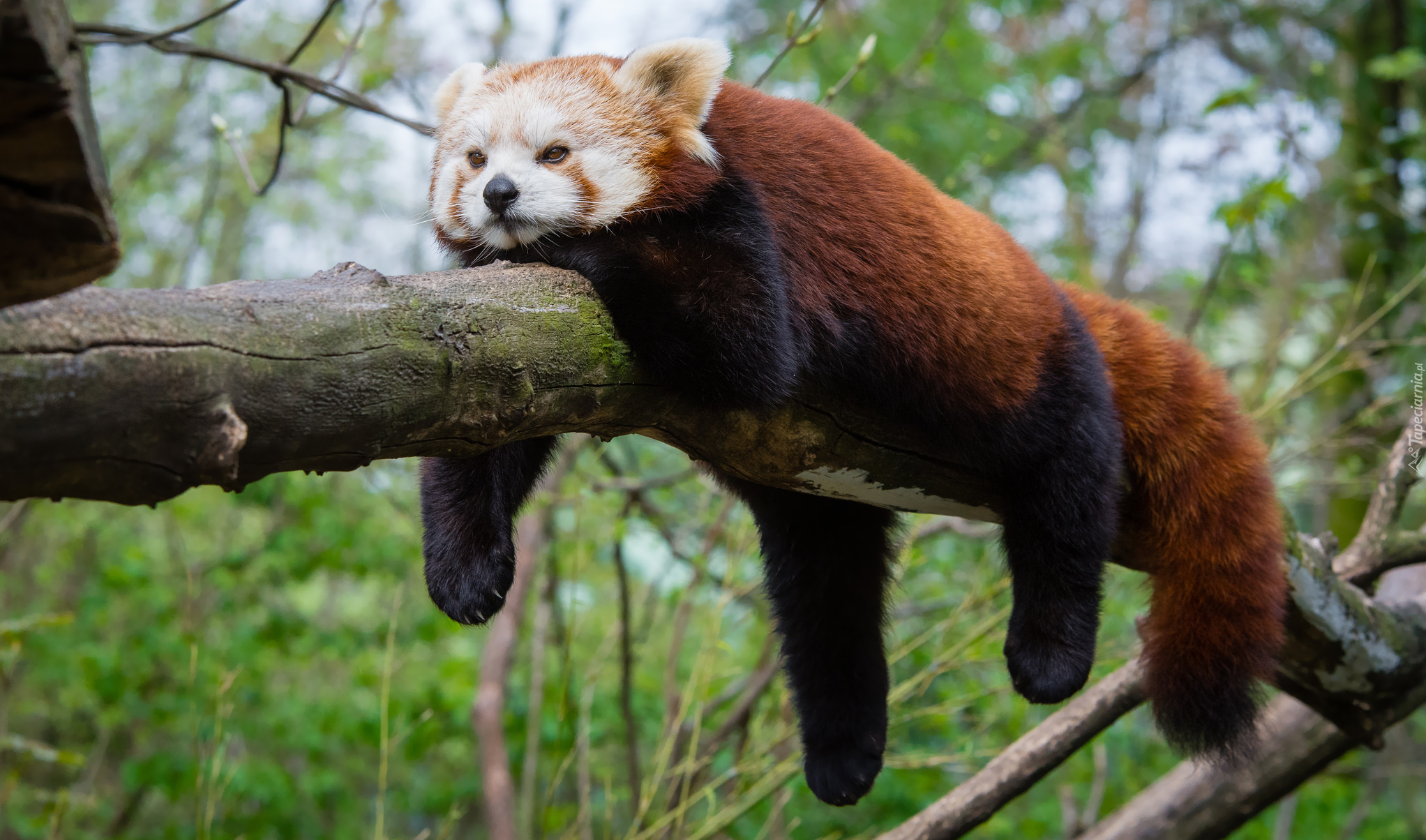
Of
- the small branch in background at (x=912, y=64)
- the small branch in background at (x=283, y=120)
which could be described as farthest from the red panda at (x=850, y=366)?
the small branch in background at (x=912, y=64)

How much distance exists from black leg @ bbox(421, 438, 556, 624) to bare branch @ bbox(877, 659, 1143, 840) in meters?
1.56

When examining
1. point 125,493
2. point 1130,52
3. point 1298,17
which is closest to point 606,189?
point 125,493

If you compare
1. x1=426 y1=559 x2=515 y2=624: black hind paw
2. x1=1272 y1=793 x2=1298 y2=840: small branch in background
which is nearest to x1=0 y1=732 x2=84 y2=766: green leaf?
x1=426 y1=559 x2=515 y2=624: black hind paw

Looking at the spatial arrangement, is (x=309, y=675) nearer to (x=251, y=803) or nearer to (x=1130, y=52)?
(x=251, y=803)

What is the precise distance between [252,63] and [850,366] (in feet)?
6.40

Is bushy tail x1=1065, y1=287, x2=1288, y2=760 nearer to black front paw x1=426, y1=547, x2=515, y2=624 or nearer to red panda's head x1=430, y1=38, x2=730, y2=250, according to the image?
red panda's head x1=430, y1=38, x2=730, y2=250

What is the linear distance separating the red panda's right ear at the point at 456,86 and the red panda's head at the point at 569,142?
11 cm

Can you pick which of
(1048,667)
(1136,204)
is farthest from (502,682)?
(1136,204)

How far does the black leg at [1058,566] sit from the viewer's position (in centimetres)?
272

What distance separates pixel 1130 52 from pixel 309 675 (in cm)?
1022

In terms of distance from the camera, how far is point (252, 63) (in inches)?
113

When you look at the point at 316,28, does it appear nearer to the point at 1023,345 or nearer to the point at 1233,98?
the point at 1023,345

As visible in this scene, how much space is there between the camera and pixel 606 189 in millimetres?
2480

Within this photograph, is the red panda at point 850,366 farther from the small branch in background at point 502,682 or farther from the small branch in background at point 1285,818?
the small branch in background at point 1285,818
